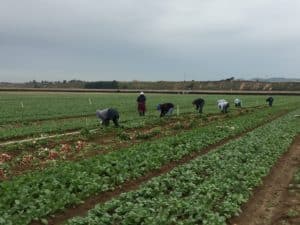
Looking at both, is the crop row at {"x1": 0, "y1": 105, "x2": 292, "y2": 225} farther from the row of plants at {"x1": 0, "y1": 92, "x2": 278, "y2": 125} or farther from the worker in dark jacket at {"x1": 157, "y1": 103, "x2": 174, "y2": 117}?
the row of plants at {"x1": 0, "y1": 92, "x2": 278, "y2": 125}

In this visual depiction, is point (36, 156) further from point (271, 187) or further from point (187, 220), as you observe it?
point (187, 220)

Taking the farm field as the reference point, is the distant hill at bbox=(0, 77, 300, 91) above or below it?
below

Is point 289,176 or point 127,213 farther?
point 289,176

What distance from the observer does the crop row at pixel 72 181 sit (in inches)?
376

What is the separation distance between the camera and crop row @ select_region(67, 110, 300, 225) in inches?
356

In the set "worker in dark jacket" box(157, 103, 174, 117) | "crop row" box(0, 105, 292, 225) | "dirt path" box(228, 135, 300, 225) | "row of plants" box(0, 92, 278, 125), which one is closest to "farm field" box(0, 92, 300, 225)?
"crop row" box(0, 105, 292, 225)

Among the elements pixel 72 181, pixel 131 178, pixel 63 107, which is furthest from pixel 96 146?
pixel 63 107

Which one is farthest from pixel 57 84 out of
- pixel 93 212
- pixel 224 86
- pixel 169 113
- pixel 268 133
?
pixel 93 212

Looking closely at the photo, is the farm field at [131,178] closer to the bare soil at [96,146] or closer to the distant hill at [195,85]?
the bare soil at [96,146]

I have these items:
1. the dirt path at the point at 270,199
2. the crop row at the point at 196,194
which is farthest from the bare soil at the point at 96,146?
the dirt path at the point at 270,199

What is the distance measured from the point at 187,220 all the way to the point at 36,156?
361 inches

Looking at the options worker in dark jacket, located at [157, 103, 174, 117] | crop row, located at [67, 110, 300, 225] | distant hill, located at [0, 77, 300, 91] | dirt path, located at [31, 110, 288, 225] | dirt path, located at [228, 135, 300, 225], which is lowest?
distant hill, located at [0, 77, 300, 91]

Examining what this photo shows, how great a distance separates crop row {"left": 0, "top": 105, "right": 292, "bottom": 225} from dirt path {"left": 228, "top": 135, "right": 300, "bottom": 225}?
328 cm

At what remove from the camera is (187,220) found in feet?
29.8
